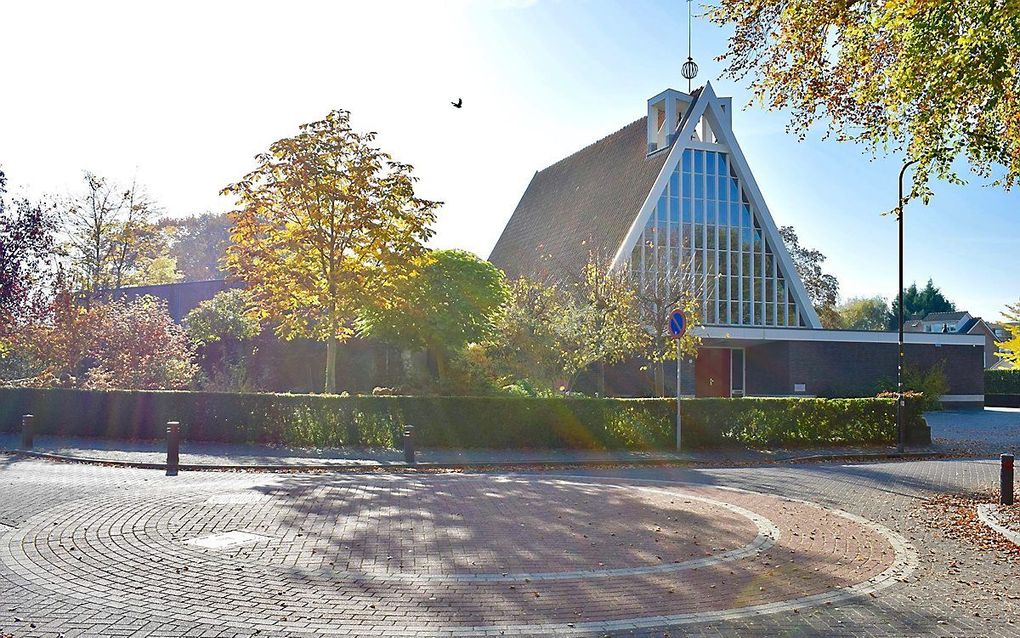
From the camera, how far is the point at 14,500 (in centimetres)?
1088

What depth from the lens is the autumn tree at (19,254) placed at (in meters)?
25.7

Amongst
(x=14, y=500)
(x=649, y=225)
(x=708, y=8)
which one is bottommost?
(x=14, y=500)

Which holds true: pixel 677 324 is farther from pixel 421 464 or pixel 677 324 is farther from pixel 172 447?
pixel 172 447

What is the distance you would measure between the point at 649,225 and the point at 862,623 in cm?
3859

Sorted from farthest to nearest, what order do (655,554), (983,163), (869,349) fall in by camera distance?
(869,349), (983,163), (655,554)

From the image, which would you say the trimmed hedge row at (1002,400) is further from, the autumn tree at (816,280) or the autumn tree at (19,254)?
the autumn tree at (19,254)

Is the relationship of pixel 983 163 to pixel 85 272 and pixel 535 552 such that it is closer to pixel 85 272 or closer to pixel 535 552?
pixel 535 552

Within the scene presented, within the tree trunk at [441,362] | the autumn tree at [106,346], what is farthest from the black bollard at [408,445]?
the autumn tree at [106,346]

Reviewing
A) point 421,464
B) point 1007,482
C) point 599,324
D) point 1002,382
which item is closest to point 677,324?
point 421,464

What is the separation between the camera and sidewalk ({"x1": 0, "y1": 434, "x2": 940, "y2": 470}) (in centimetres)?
1602

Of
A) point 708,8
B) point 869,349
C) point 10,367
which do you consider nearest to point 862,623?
point 708,8

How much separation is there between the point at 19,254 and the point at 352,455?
631 inches

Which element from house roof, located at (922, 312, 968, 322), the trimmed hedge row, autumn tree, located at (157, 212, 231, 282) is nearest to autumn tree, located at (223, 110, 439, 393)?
the trimmed hedge row

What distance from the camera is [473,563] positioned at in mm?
7676
